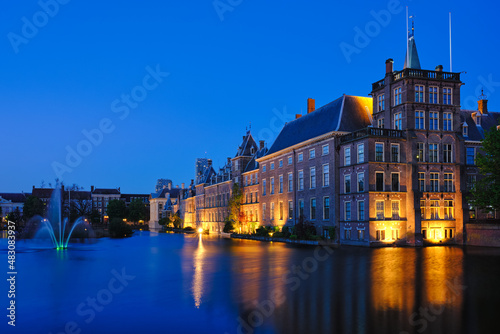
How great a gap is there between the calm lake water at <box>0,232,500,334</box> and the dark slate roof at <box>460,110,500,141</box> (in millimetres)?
30607

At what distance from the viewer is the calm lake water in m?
12.4

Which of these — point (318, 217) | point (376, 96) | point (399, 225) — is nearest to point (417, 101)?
point (376, 96)

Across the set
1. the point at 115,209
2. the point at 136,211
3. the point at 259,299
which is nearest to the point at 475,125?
the point at 259,299

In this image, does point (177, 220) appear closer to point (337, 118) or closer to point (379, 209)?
point (337, 118)

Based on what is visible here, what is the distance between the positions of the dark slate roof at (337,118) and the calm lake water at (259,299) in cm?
2748

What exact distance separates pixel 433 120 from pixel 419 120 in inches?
72.3

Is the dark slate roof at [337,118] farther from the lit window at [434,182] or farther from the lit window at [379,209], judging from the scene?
the lit window at [379,209]

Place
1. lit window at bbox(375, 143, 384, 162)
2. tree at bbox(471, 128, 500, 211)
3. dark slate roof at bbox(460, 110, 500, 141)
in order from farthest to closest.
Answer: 1. dark slate roof at bbox(460, 110, 500, 141)
2. lit window at bbox(375, 143, 384, 162)
3. tree at bbox(471, 128, 500, 211)

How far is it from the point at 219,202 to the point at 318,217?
42.1m

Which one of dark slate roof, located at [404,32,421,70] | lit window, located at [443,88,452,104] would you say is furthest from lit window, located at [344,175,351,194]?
dark slate roof, located at [404,32,421,70]

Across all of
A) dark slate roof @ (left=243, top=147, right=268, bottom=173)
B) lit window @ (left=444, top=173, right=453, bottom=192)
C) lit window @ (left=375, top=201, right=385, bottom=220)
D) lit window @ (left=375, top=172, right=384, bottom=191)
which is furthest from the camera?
dark slate roof @ (left=243, top=147, right=268, bottom=173)

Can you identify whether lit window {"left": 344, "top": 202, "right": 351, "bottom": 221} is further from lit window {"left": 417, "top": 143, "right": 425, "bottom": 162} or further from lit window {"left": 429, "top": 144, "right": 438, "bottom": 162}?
lit window {"left": 429, "top": 144, "right": 438, "bottom": 162}

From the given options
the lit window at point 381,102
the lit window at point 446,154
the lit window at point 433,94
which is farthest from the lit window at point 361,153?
the lit window at point 446,154

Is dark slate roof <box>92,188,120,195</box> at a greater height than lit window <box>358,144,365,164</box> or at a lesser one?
lesser
